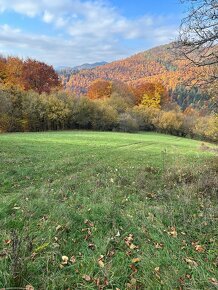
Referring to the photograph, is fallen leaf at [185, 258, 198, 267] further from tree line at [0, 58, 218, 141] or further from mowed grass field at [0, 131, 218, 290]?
tree line at [0, 58, 218, 141]

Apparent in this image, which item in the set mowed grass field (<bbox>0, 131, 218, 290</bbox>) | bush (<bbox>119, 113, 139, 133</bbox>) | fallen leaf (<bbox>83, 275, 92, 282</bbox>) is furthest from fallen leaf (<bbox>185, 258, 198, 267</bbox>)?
bush (<bbox>119, 113, 139, 133</bbox>)

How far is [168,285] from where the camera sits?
3.98 m

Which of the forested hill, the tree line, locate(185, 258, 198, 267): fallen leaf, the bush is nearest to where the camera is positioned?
locate(185, 258, 198, 267): fallen leaf

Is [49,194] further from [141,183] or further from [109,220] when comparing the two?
[141,183]


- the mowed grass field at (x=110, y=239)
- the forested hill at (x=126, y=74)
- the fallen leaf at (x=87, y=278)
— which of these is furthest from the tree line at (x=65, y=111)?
the fallen leaf at (x=87, y=278)

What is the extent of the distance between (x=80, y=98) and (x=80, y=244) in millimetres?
56998

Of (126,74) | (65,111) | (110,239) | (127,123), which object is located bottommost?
(127,123)

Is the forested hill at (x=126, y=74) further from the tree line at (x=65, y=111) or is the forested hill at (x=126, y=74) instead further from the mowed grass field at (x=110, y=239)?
the mowed grass field at (x=110, y=239)

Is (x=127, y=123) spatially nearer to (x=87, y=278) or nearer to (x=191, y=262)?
(x=191, y=262)

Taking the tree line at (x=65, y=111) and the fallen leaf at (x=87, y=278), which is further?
the tree line at (x=65, y=111)

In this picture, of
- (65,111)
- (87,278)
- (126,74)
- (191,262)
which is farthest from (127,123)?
(126,74)

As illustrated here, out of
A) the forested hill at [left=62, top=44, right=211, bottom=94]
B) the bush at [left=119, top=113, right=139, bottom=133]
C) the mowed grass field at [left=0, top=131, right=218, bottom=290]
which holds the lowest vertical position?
the bush at [left=119, top=113, right=139, bottom=133]

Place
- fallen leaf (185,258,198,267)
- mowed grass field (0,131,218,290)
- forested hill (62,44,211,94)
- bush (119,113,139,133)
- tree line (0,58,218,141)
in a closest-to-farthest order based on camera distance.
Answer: mowed grass field (0,131,218,290) < fallen leaf (185,258,198,267) < tree line (0,58,218,141) < bush (119,113,139,133) < forested hill (62,44,211,94)

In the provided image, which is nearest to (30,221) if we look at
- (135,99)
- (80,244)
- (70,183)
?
(80,244)
